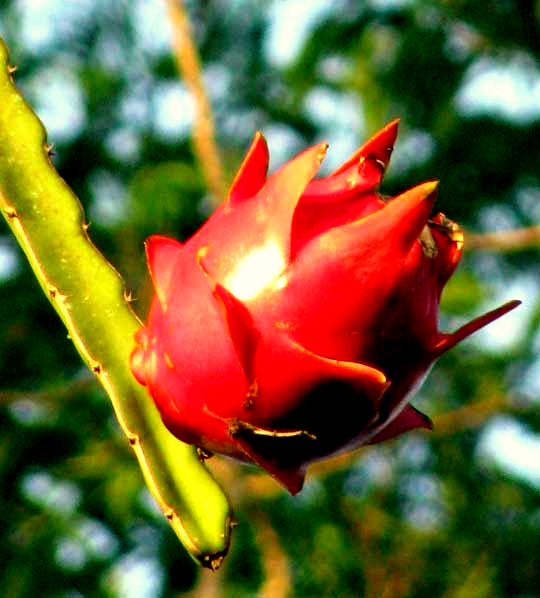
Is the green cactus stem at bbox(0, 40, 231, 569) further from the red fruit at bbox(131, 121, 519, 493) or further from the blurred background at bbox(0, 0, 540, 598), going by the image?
the blurred background at bbox(0, 0, 540, 598)

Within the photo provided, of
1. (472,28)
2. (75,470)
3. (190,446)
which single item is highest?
(190,446)

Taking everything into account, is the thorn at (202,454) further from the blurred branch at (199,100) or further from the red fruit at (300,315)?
the blurred branch at (199,100)

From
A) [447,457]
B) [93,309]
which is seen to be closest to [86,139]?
[447,457]

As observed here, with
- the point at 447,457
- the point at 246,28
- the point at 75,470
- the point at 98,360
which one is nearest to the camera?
the point at 98,360

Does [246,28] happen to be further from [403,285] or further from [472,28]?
[403,285]

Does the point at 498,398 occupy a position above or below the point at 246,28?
below

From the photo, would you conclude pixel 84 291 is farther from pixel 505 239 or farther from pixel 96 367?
pixel 505 239

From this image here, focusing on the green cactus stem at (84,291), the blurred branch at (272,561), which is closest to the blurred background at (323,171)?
the blurred branch at (272,561)

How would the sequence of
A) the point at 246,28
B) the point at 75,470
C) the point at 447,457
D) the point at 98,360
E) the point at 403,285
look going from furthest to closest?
the point at 246,28
the point at 447,457
the point at 75,470
the point at 98,360
the point at 403,285
